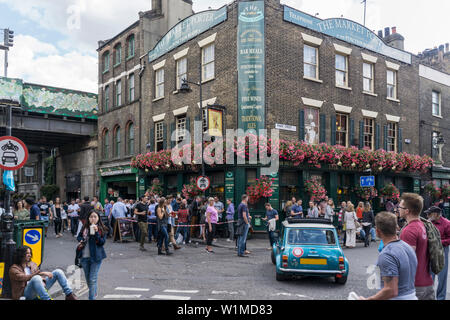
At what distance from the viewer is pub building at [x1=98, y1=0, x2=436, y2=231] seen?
671 inches

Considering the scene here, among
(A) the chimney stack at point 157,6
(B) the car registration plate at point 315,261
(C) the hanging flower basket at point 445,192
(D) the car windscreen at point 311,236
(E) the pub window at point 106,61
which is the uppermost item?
(A) the chimney stack at point 157,6

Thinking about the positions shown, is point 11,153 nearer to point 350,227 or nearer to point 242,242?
point 242,242

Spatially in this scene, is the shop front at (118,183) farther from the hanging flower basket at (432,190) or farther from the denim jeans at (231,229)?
the hanging flower basket at (432,190)

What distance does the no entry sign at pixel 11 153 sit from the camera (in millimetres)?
7023

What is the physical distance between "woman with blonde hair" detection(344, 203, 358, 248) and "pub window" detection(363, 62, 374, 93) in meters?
9.96

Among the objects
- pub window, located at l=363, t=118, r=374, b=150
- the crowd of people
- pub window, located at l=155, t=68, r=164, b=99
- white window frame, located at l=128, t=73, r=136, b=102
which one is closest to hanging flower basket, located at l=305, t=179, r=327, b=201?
the crowd of people

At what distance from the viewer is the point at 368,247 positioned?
47.2ft

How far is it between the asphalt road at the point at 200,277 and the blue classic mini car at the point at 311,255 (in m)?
0.29

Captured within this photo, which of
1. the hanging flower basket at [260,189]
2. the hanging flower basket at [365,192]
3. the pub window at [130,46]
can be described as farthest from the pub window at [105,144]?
the hanging flower basket at [365,192]

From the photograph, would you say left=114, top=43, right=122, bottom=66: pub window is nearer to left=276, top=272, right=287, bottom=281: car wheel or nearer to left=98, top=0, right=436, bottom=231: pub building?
left=98, top=0, right=436, bottom=231: pub building

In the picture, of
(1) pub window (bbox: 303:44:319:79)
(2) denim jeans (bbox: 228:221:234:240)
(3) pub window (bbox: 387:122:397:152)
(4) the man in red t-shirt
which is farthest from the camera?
(3) pub window (bbox: 387:122:397:152)

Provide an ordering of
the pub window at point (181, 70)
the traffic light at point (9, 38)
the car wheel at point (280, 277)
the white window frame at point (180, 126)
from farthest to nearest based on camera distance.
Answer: the traffic light at point (9, 38) < the pub window at point (181, 70) < the white window frame at point (180, 126) < the car wheel at point (280, 277)
